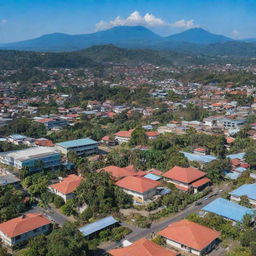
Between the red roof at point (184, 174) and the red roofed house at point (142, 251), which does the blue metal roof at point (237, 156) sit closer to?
the red roof at point (184, 174)

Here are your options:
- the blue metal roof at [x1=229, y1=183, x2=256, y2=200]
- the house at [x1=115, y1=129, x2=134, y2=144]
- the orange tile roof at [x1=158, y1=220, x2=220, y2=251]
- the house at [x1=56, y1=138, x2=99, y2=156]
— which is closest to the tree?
the house at [x1=115, y1=129, x2=134, y2=144]

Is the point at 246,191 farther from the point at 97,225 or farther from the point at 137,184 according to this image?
the point at 97,225

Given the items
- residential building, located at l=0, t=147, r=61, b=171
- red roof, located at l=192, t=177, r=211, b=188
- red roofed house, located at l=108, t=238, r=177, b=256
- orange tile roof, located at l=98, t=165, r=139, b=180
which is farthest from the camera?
residential building, located at l=0, t=147, r=61, b=171

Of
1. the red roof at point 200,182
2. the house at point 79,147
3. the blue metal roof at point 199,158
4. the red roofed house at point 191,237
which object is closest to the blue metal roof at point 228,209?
the red roofed house at point 191,237

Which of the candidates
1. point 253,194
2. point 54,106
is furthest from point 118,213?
point 54,106

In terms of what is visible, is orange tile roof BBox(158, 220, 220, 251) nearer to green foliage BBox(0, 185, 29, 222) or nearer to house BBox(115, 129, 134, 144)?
green foliage BBox(0, 185, 29, 222)

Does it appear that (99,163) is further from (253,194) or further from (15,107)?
(15,107)
